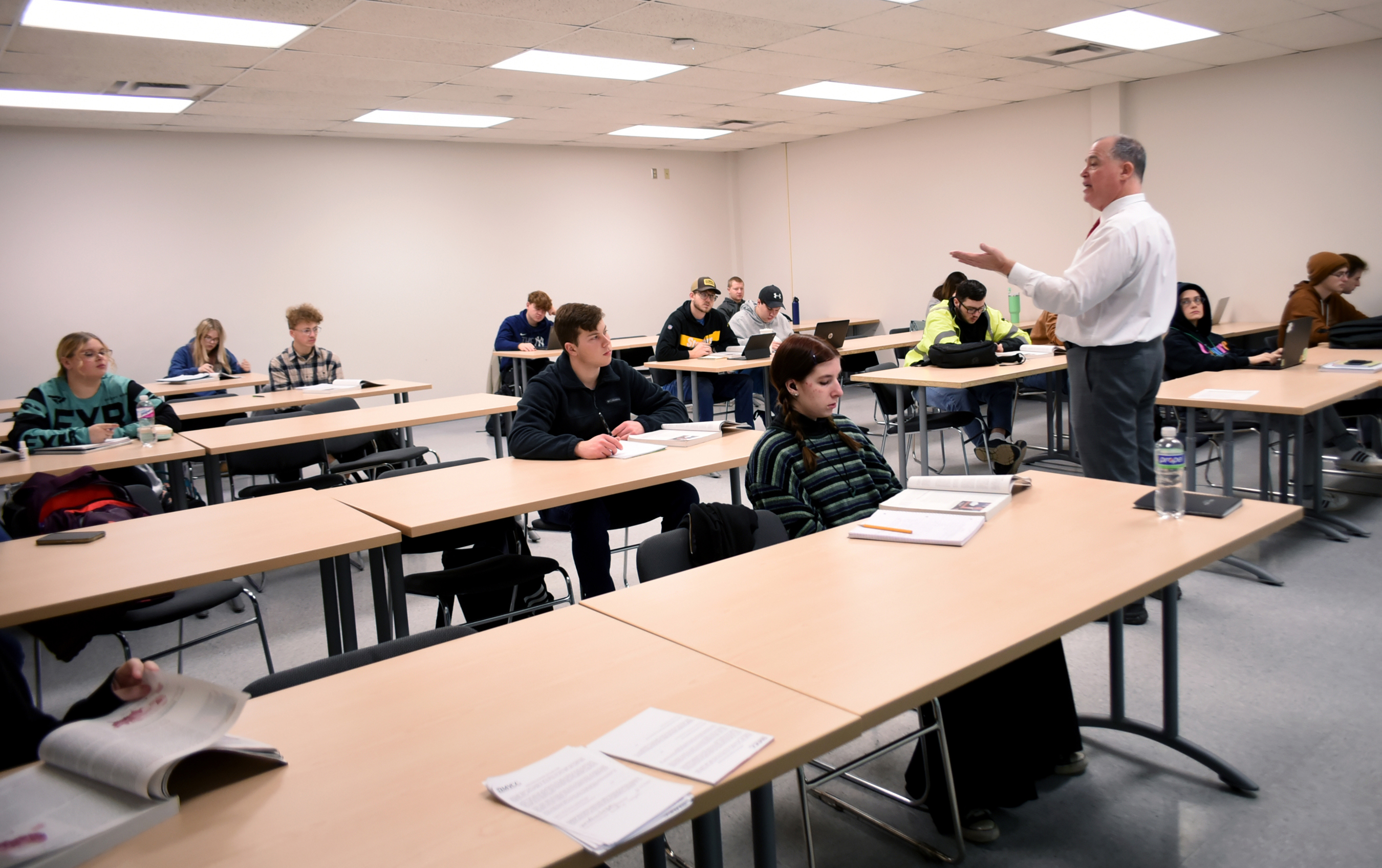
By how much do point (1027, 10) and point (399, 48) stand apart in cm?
375

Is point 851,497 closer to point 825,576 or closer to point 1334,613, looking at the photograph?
point 825,576

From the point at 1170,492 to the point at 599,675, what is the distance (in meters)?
1.42

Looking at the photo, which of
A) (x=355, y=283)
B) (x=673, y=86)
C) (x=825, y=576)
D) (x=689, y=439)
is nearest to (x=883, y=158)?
(x=673, y=86)

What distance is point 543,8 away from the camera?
15.5 feet

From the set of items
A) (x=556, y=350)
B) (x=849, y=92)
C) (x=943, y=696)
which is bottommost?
(x=943, y=696)

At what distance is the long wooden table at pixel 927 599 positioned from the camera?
141cm

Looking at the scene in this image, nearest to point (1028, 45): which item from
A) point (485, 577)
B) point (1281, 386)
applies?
point (1281, 386)

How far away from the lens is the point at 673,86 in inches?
276

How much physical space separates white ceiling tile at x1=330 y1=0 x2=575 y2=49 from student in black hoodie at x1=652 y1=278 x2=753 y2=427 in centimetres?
221

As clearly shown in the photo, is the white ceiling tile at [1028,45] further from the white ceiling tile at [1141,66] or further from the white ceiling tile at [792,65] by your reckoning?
the white ceiling tile at [792,65]

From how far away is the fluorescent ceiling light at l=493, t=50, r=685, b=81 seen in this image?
5883mm

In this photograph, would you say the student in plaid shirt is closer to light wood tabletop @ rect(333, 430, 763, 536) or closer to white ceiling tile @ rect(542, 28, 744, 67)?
white ceiling tile @ rect(542, 28, 744, 67)

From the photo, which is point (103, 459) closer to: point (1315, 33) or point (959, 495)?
point (959, 495)

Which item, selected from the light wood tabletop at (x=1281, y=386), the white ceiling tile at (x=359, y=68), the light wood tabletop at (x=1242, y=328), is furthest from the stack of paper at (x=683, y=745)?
the light wood tabletop at (x=1242, y=328)
